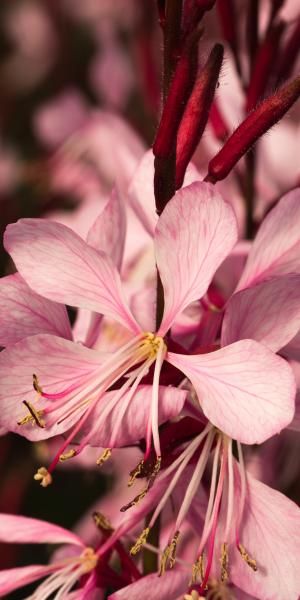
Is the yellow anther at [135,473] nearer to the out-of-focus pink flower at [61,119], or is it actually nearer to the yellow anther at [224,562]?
the yellow anther at [224,562]

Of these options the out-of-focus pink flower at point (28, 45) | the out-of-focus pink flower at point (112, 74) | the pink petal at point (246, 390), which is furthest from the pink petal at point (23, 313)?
the out-of-focus pink flower at point (28, 45)

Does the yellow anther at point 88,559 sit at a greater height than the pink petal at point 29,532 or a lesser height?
lesser

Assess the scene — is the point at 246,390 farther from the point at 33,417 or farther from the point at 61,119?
the point at 61,119

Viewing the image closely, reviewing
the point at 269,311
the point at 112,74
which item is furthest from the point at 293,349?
the point at 112,74

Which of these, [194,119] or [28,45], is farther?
[28,45]

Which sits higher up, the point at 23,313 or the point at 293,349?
the point at 23,313
